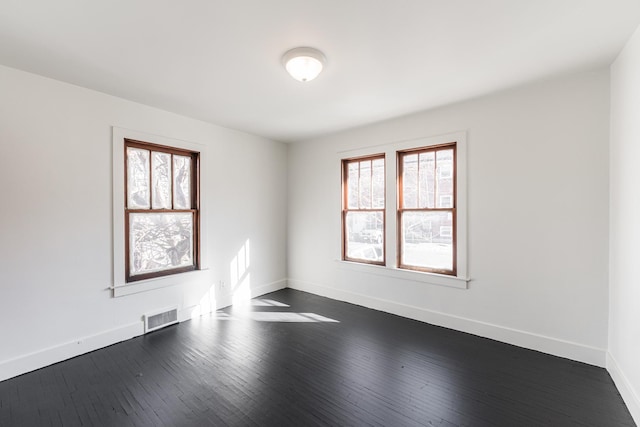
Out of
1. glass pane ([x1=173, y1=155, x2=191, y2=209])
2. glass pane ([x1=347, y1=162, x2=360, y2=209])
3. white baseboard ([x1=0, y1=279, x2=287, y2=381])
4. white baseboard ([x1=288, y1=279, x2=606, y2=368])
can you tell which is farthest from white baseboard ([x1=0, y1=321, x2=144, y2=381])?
glass pane ([x1=347, y1=162, x2=360, y2=209])

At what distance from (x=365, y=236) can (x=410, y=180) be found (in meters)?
1.07

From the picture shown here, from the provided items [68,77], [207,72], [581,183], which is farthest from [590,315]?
[68,77]

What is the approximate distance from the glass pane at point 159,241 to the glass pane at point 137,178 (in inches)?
5.7

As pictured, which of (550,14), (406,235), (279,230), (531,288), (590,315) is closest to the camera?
(550,14)

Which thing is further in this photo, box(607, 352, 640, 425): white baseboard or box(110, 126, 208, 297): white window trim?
box(110, 126, 208, 297): white window trim

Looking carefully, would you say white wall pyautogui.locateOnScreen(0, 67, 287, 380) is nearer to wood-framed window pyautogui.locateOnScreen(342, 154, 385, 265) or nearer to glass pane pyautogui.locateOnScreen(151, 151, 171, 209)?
glass pane pyautogui.locateOnScreen(151, 151, 171, 209)

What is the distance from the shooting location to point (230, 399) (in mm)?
2162

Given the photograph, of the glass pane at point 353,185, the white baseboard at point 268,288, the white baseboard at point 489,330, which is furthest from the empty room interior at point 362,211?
the white baseboard at point 268,288

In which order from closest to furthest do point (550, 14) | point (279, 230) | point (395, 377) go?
point (550, 14), point (395, 377), point (279, 230)

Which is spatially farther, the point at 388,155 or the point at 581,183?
the point at 388,155

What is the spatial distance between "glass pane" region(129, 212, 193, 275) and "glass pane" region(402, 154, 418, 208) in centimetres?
292

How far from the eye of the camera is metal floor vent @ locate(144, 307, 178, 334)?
3354 mm

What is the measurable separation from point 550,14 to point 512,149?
4.64ft

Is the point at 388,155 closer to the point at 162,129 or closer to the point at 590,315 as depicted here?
the point at 590,315
